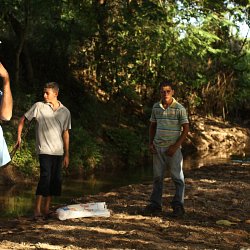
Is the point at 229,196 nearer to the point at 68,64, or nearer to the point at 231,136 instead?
the point at 68,64

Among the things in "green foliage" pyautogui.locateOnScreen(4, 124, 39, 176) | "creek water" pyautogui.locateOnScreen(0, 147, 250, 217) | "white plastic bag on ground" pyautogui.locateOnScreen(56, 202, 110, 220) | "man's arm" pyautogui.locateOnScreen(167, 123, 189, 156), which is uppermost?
"man's arm" pyautogui.locateOnScreen(167, 123, 189, 156)

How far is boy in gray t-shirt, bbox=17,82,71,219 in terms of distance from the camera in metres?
7.71

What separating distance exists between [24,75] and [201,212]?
1320 centimetres

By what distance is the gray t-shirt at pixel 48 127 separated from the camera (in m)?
7.71

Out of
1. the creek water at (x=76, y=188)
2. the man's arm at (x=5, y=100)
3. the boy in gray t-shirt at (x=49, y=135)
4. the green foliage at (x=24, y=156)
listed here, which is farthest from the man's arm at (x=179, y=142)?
the green foliage at (x=24, y=156)

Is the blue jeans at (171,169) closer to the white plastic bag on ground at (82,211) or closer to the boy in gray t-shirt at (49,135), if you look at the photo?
the white plastic bag on ground at (82,211)

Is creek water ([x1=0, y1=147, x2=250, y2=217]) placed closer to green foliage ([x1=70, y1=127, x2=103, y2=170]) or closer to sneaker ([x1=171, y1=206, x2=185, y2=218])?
green foliage ([x1=70, y1=127, x2=103, y2=170])

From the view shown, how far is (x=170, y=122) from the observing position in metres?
7.55

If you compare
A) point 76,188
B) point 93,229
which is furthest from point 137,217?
point 76,188

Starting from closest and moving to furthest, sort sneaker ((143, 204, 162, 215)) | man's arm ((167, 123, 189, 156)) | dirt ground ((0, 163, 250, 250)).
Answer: dirt ground ((0, 163, 250, 250)) < man's arm ((167, 123, 189, 156)) < sneaker ((143, 204, 162, 215))

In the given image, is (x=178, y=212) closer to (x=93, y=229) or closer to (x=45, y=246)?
(x=93, y=229)

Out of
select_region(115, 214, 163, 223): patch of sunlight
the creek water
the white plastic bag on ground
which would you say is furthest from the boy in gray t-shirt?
the creek water

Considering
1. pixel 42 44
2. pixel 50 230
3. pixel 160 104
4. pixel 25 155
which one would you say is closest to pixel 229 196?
pixel 160 104

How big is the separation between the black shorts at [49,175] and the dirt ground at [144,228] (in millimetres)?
466
